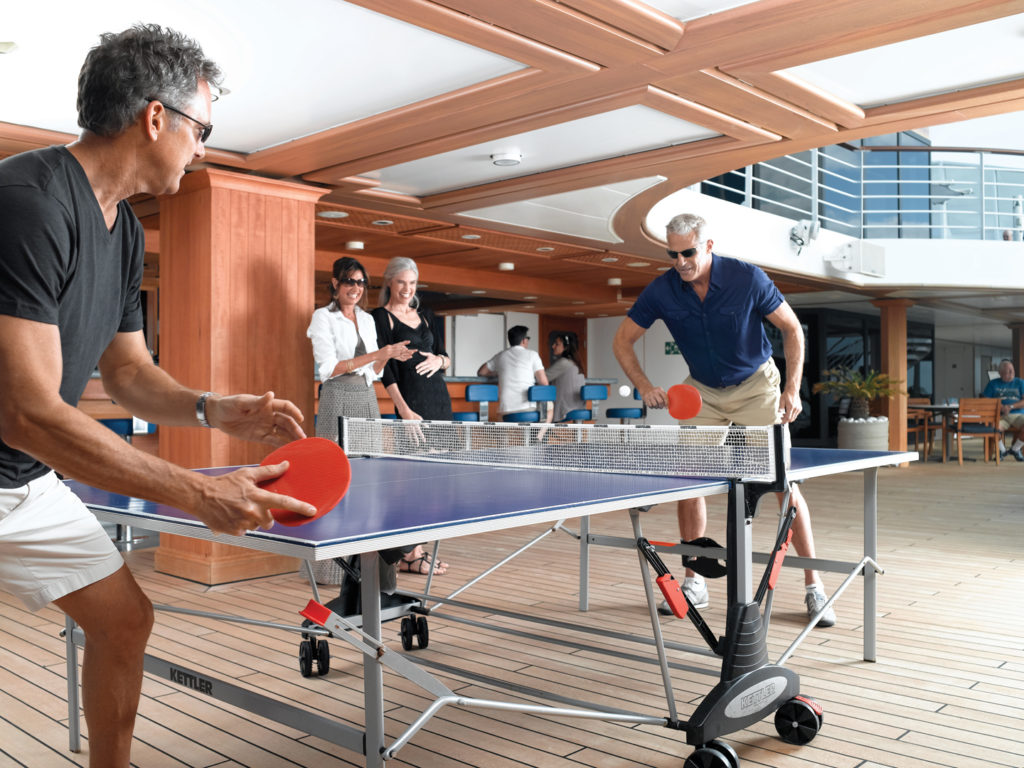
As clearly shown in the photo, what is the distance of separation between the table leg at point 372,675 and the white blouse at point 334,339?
2860 mm

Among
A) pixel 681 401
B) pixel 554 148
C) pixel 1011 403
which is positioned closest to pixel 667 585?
pixel 681 401

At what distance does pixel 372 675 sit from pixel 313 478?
1.87 feet

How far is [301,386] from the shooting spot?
5438 mm

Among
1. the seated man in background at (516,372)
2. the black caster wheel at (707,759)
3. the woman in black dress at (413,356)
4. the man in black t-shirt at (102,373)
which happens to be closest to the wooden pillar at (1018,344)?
the seated man in background at (516,372)

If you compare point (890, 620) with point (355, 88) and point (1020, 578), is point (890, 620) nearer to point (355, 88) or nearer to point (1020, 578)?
point (1020, 578)

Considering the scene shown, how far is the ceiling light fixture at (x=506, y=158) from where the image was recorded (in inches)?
205

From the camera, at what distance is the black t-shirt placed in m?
1.33

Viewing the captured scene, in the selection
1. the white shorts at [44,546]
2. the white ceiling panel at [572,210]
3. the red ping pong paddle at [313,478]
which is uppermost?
the white ceiling panel at [572,210]

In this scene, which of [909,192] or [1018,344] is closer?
[909,192]

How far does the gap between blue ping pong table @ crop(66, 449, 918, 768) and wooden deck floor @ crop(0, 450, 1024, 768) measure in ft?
1.26

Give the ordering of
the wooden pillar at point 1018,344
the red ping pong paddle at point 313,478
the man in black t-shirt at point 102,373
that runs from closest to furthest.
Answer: the man in black t-shirt at point 102,373, the red ping pong paddle at point 313,478, the wooden pillar at point 1018,344

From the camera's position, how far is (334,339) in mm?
4840

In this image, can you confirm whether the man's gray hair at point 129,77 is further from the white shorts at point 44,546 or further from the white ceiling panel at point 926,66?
the white ceiling panel at point 926,66

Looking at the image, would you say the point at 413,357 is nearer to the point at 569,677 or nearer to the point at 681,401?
the point at 681,401
